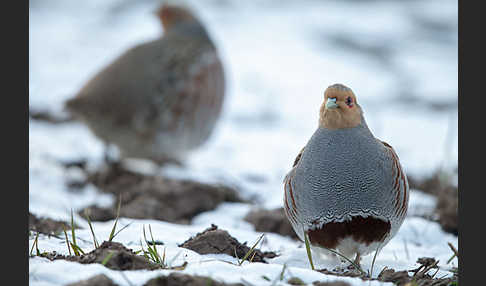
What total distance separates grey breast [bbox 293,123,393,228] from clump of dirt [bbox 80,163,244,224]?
1.51m

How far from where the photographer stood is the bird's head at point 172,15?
5801mm

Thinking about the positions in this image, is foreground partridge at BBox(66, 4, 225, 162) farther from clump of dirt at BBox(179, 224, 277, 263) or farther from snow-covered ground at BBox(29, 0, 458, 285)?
clump of dirt at BBox(179, 224, 277, 263)

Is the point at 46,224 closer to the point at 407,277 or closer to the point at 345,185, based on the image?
the point at 345,185

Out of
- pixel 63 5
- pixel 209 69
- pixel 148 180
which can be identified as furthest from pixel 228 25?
pixel 148 180

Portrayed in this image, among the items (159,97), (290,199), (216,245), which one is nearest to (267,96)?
(159,97)

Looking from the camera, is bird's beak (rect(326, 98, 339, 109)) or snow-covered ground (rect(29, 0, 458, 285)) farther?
snow-covered ground (rect(29, 0, 458, 285))

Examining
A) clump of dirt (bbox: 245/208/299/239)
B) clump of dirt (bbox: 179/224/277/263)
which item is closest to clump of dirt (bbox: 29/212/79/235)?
clump of dirt (bbox: 179/224/277/263)

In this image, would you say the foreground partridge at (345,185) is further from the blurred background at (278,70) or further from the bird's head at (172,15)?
the bird's head at (172,15)

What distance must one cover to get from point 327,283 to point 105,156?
3.78m

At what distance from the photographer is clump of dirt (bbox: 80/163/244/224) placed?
141 inches

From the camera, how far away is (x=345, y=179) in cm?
223

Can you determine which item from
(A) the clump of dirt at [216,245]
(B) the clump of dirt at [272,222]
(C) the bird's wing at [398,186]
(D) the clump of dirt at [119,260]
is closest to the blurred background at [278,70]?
(B) the clump of dirt at [272,222]

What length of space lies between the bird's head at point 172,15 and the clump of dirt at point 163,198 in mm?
1885

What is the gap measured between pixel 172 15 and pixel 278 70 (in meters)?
3.85
